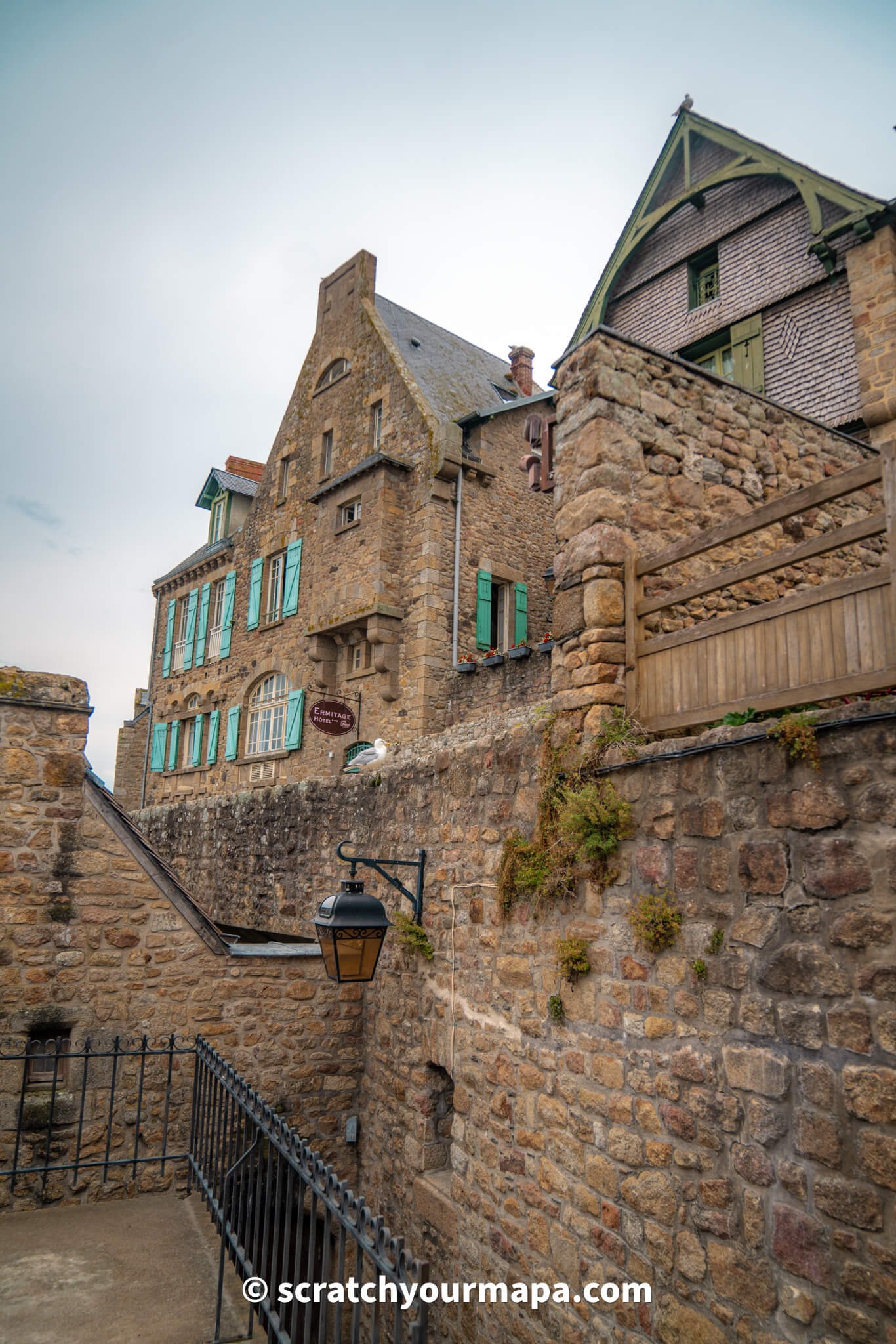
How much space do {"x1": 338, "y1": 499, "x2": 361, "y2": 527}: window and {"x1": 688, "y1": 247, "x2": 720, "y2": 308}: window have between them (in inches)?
275

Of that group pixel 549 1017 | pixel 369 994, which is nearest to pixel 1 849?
pixel 369 994

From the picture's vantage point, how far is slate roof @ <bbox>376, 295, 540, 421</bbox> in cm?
1697

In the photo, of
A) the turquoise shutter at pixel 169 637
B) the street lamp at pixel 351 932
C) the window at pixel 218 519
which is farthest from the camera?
the turquoise shutter at pixel 169 637

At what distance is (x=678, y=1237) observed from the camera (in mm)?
3432

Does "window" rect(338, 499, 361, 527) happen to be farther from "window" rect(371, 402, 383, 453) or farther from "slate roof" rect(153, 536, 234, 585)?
"slate roof" rect(153, 536, 234, 585)

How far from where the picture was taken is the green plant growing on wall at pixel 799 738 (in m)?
3.07

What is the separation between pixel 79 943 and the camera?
5.88 metres

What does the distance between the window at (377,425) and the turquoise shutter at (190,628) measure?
801 centimetres

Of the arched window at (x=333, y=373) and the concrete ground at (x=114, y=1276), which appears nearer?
the concrete ground at (x=114, y=1276)

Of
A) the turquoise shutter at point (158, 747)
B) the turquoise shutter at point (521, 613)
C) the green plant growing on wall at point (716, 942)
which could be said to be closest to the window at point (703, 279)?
the turquoise shutter at point (521, 613)

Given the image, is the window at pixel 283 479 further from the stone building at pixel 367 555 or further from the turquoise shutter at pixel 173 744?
the turquoise shutter at pixel 173 744

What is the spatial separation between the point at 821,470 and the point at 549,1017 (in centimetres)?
402

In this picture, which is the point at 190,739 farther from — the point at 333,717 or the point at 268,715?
the point at 333,717

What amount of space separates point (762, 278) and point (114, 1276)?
12283mm
